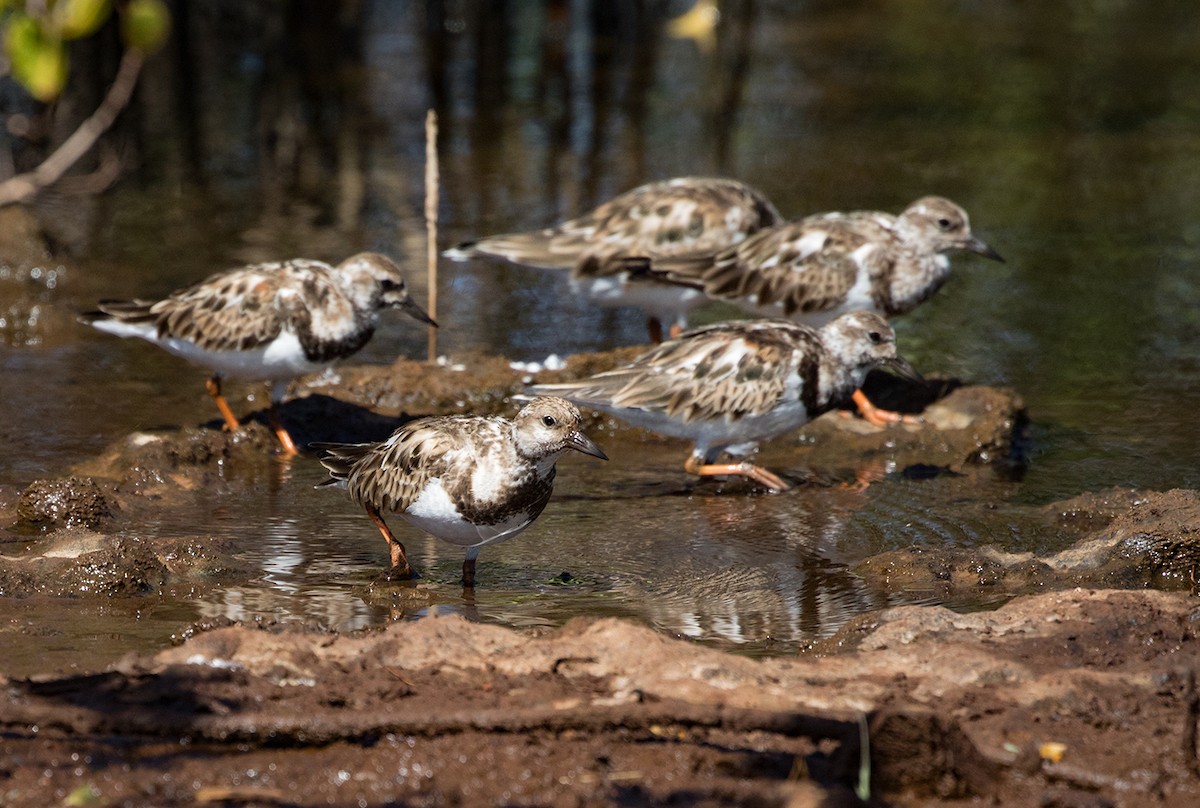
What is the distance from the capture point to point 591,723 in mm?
4930

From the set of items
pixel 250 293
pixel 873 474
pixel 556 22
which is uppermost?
pixel 556 22

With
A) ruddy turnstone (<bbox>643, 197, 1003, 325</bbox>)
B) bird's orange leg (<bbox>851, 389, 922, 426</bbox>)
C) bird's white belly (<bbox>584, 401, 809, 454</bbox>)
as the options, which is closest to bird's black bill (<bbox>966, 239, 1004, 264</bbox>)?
ruddy turnstone (<bbox>643, 197, 1003, 325</bbox>)

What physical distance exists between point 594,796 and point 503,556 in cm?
301

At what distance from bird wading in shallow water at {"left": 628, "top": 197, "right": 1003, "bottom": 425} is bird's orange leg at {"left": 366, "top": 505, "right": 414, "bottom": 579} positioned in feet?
12.4

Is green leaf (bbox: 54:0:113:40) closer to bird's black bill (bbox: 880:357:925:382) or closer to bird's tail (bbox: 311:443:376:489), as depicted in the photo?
bird's tail (bbox: 311:443:376:489)

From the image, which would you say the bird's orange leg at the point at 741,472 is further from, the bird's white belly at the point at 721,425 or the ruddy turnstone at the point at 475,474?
the ruddy turnstone at the point at 475,474

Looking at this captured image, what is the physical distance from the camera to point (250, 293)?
9156mm

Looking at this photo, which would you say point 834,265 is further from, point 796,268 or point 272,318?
point 272,318

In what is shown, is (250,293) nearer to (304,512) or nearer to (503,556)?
(304,512)

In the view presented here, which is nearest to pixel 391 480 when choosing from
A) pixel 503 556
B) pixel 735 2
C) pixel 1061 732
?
pixel 503 556

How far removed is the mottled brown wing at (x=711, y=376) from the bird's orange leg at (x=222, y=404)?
182 centimetres

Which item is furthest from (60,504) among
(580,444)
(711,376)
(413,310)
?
(711,376)

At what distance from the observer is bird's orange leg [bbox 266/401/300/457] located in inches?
359

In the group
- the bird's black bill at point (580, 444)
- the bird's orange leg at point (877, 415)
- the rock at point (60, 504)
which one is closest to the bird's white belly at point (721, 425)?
the bird's orange leg at point (877, 415)
